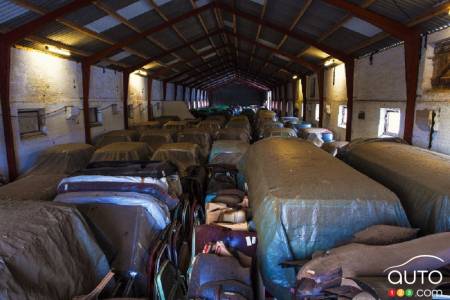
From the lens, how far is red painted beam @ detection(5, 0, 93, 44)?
8273 mm

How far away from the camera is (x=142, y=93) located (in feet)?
68.9

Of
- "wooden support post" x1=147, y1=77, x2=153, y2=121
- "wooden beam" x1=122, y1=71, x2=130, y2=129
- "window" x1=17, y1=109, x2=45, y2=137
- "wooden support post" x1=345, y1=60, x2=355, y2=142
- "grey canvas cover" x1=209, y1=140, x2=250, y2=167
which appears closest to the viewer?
"grey canvas cover" x1=209, y1=140, x2=250, y2=167

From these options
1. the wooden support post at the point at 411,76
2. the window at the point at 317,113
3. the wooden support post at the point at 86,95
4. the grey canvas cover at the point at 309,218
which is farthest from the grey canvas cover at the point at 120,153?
the window at the point at 317,113

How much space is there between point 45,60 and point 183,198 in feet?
25.9

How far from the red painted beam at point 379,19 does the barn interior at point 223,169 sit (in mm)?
→ 42

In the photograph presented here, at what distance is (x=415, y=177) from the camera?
441 cm

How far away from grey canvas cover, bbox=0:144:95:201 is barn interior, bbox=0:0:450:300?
0.13 feet

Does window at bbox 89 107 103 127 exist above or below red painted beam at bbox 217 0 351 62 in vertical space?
below

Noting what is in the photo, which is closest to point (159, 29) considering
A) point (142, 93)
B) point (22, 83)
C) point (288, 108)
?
point (22, 83)

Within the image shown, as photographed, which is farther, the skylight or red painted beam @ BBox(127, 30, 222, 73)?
red painted beam @ BBox(127, 30, 222, 73)

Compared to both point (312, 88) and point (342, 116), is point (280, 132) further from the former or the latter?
point (312, 88)

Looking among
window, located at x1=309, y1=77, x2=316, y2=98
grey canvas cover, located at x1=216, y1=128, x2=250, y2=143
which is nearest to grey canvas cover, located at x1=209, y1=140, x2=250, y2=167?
grey canvas cover, located at x1=216, y1=128, x2=250, y2=143

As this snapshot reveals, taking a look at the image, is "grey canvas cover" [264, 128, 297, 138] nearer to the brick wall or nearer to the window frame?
the window frame

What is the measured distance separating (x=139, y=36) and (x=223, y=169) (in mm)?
8073
